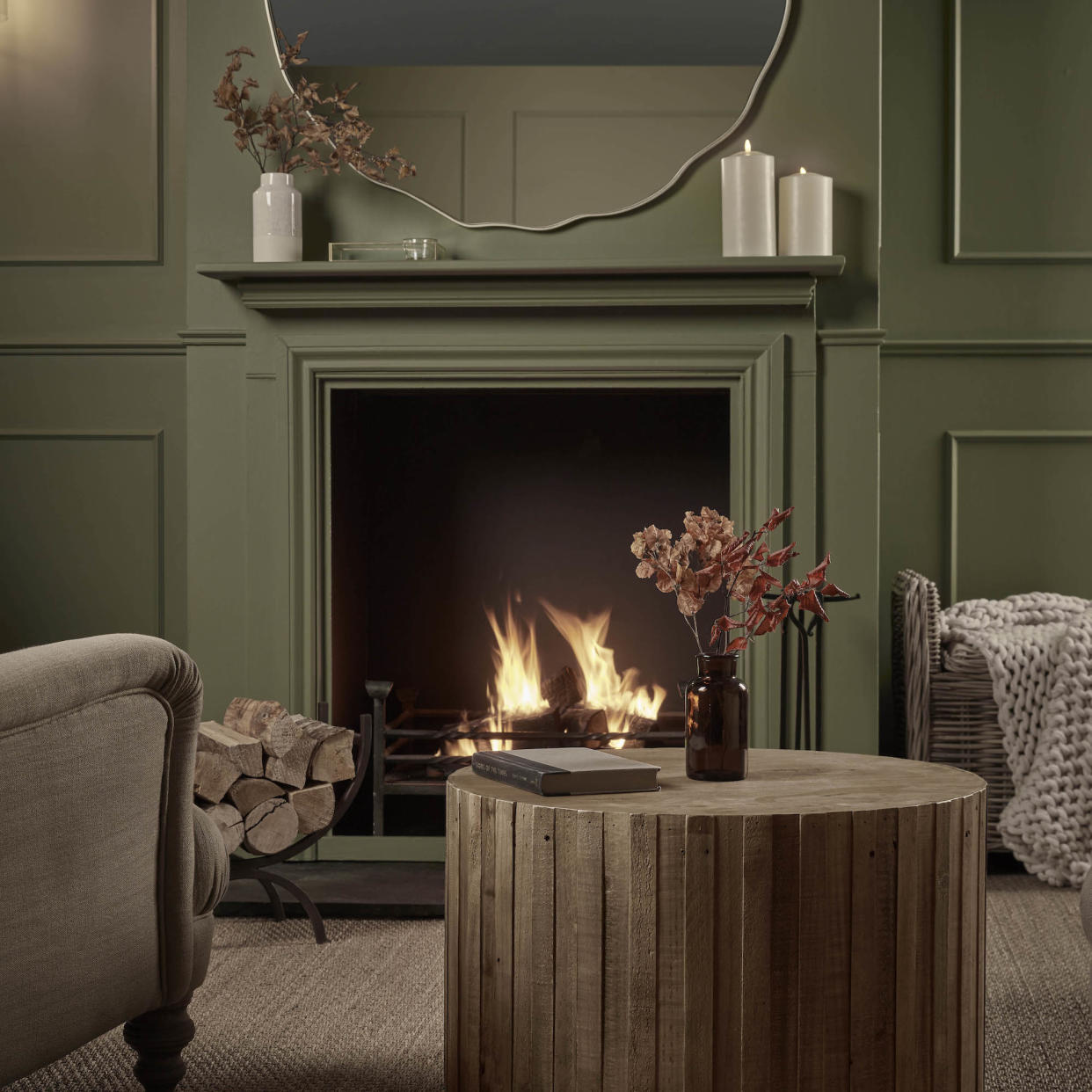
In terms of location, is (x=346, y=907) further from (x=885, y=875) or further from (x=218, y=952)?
(x=885, y=875)

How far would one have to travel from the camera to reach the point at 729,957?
1.32 metres

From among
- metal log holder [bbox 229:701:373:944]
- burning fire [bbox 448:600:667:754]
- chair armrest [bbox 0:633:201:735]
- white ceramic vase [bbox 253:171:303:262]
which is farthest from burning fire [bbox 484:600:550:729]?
chair armrest [bbox 0:633:201:735]

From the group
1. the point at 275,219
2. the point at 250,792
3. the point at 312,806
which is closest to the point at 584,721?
the point at 312,806

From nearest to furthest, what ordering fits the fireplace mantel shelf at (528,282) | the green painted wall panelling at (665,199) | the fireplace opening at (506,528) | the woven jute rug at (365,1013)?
1. the woven jute rug at (365,1013)
2. the fireplace mantel shelf at (528,282)
3. the green painted wall panelling at (665,199)
4. the fireplace opening at (506,528)

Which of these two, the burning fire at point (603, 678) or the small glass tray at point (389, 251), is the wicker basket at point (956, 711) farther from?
the small glass tray at point (389, 251)

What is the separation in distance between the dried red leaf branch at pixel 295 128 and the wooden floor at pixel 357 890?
1.69 metres

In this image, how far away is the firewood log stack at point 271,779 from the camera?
244cm

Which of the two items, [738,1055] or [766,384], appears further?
[766,384]

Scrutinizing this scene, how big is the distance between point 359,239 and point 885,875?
2.12m

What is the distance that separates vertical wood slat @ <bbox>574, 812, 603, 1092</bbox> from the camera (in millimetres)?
1343

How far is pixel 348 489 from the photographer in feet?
10.3

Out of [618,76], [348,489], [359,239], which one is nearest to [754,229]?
[618,76]

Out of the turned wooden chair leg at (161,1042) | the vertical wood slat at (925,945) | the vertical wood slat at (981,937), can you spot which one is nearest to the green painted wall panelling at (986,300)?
the vertical wood slat at (981,937)

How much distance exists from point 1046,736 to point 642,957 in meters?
1.84
